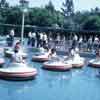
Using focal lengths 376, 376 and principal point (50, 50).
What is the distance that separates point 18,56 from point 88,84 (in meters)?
3.51

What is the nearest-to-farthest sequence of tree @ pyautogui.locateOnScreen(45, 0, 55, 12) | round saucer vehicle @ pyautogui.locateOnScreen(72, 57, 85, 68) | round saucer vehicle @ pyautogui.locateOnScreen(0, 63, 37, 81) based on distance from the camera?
round saucer vehicle @ pyautogui.locateOnScreen(0, 63, 37, 81) < round saucer vehicle @ pyautogui.locateOnScreen(72, 57, 85, 68) < tree @ pyautogui.locateOnScreen(45, 0, 55, 12)

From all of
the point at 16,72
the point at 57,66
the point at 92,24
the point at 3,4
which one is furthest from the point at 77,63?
the point at 3,4

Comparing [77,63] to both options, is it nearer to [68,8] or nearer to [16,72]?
[16,72]

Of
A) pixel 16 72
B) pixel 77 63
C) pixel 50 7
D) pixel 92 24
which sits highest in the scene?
pixel 50 7

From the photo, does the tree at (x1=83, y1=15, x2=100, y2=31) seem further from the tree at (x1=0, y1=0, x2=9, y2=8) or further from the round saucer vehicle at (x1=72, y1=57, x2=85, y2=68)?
the round saucer vehicle at (x1=72, y1=57, x2=85, y2=68)

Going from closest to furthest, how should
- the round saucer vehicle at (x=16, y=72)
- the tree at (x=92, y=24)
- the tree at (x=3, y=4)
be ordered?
1. the round saucer vehicle at (x=16, y=72)
2. the tree at (x=92, y=24)
3. the tree at (x=3, y=4)

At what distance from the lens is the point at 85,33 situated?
115 ft

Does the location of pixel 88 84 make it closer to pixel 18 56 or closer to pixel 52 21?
pixel 18 56

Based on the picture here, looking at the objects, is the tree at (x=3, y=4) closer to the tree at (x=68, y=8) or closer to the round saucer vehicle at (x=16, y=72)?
the tree at (x=68, y=8)

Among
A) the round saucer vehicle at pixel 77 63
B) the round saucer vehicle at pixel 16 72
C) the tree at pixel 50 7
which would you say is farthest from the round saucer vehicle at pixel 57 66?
the tree at pixel 50 7

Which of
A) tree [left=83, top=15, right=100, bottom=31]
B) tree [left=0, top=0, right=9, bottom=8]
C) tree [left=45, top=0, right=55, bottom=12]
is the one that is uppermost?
tree [left=0, top=0, right=9, bottom=8]

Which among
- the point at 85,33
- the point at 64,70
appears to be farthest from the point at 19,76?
the point at 85,33

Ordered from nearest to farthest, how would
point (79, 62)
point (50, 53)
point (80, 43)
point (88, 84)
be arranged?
point (88, 84) < point (79, 62) < point (50, 53) < point (80, 43)

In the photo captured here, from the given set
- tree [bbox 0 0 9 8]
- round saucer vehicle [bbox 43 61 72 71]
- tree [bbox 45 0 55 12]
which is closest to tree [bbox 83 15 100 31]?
tree [bbox 45 0 55 12]
